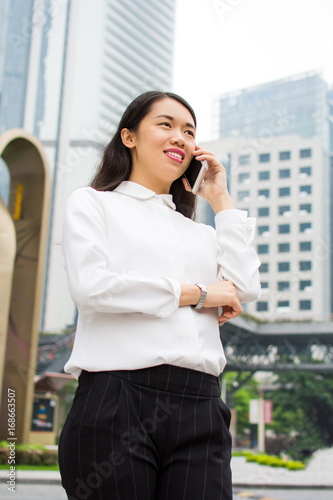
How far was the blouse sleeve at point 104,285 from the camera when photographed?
29.4 inches

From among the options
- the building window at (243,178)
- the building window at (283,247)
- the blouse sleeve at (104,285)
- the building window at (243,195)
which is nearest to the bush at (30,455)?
the blouse sleeve at (104,285)

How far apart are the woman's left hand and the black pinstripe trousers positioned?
304 mm

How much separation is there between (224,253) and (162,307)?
0.17 metres

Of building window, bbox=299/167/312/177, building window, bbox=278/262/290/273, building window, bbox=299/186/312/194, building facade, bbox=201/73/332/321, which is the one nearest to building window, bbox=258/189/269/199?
building facade, bbox=201/73/332/321

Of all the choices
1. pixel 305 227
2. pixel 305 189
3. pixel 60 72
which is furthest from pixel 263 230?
pixel 60 72

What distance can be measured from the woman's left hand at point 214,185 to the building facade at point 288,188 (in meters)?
24.4

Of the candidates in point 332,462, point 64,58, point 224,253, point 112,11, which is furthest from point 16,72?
point 224,253

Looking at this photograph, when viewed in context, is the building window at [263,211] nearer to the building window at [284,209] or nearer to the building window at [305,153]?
the building window at [284,209]

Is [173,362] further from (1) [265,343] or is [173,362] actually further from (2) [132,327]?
(1) [265,343]

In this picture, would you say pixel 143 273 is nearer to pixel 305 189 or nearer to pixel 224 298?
pixel 224 298

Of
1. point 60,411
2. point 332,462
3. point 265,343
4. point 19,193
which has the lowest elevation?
point 332,462

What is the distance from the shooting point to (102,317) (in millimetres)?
781

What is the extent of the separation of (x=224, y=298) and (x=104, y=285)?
174 millimetres

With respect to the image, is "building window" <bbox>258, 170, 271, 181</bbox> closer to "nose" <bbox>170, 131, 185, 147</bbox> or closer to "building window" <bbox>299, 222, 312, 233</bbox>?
"building window" <bbox>299, 222, 312, 233</bbox>
